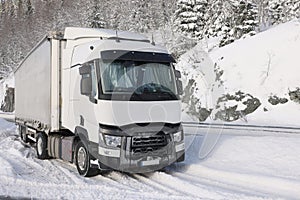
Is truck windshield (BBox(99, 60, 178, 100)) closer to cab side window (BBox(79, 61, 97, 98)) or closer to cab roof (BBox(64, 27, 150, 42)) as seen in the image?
cab side window (BBox(79, 61, 97, 98))

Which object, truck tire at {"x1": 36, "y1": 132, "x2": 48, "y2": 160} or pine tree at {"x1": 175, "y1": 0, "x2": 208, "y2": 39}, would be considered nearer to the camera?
truck tire at {"x1": 36, "y1": 132, "x2": 48, "y2": 160}

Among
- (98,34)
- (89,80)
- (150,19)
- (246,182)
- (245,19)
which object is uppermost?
(150,19)

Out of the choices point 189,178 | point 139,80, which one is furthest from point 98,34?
point 189,178

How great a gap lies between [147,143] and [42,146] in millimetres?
4630

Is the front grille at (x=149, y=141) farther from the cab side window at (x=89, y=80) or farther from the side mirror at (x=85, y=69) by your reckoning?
the side mirror at (x=85, y=69)

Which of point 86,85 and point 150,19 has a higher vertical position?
point 150,19

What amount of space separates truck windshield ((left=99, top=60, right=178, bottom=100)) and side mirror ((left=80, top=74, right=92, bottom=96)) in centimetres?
32

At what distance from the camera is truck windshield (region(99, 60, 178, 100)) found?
7.89m

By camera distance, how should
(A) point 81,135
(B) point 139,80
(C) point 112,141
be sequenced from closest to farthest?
1. (C) point 112,141
2. (B) point 139,80
3. (A) point 81,135

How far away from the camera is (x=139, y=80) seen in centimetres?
817

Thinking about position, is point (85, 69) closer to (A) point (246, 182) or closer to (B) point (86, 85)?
(B) point (86, 85)

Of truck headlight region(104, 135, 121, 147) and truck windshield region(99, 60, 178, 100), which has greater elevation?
truck windshield region(99, 60, 178, 100)

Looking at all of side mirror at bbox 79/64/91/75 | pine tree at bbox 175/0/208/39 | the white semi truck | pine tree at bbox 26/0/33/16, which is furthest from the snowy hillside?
pine tree at bbox 26/0/33/16

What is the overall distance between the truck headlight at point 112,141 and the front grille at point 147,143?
29cm
